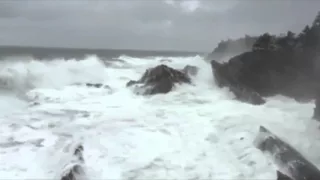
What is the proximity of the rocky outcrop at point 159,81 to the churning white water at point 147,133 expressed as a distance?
60cm

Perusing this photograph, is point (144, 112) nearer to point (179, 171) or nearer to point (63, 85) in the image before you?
point (179, 171)

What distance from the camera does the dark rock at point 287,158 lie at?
590 cm

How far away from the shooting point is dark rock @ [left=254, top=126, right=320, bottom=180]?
5.90 metres

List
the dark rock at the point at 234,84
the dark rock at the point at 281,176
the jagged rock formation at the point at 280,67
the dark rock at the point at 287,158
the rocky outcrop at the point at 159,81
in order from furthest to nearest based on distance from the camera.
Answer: the rocky outcrop at the point at 159,81
the jagged rock formation at the point at 280,67
the dark rock at the point at 234,84
the dark rock at the point at 287,158
the dark rock at the point at 281,176

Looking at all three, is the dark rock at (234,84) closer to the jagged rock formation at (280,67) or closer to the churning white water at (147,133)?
the jagged rock formation at (280,67)

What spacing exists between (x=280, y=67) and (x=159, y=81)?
5.86m

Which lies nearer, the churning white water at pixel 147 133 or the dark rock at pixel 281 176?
the dark rock at pixel 281 176

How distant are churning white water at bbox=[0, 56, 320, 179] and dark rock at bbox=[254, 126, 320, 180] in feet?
0.72

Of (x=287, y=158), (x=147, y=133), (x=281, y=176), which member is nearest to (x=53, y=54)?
(x=147, y=133)

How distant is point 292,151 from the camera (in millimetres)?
6652

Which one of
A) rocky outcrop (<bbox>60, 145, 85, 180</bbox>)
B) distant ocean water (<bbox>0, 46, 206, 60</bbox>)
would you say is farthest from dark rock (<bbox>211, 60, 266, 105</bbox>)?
distant ocean water (<bbox>0, 46, 206, 60</bbox>)

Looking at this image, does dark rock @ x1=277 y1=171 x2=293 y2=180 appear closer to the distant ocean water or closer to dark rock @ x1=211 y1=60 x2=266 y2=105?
dark rock @ x1=211 y1=60 x2=266 y2=105

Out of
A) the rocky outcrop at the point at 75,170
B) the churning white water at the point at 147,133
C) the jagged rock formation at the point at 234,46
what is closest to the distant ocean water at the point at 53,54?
the jagged rock formation at the point at 234,46

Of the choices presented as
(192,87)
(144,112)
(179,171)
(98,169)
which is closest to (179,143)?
(179,171)
